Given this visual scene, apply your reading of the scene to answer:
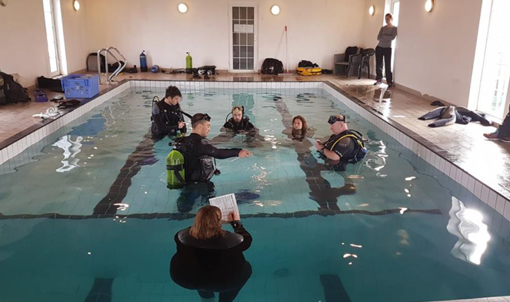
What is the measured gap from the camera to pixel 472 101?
24.0 ft

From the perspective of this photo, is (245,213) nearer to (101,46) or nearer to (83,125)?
(83,125)

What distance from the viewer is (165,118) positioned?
5809mm

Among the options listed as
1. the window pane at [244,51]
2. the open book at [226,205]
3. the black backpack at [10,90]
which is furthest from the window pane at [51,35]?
the open book at [226,205]

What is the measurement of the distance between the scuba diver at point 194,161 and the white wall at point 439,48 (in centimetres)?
536

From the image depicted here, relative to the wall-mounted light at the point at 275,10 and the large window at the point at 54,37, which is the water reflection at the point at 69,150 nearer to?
the large window at the point at 54,37

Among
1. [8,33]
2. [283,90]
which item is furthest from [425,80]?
[8,33]

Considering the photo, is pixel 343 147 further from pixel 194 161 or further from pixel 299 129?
pixel 194 161

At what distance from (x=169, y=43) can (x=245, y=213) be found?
1094 cm

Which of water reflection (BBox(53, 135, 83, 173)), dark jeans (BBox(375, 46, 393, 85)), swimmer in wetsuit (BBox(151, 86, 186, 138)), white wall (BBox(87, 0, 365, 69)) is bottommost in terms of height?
water reflection (BBox(53, 135, 83, 173))

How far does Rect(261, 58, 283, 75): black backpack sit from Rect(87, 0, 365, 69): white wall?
0.37 meters

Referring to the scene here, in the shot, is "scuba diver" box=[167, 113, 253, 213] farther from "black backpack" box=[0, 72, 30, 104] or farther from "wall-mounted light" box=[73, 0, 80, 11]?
"wall-mounted light" box=[73, 0, 80, 11]

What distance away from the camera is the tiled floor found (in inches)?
169

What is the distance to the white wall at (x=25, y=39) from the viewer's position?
8.61 meters

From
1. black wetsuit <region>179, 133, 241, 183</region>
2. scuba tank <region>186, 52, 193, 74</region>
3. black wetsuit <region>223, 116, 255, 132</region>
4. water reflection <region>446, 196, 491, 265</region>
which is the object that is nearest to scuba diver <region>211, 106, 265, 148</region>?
black wetsuit <region>223, 116, 255, 132</region>
